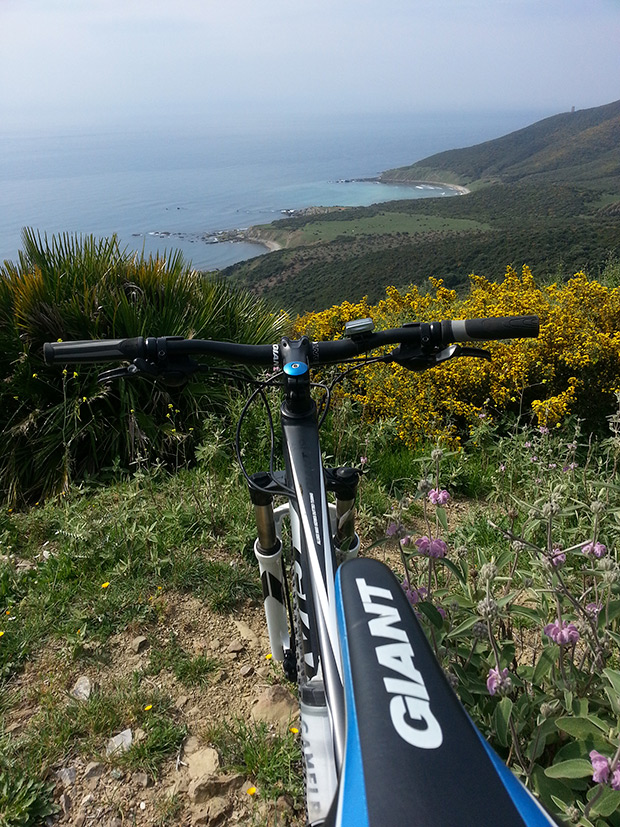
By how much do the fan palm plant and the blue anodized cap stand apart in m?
2.31

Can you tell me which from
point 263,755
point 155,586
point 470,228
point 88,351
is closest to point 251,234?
point 470,228

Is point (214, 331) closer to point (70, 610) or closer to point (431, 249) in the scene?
point (70, 610)

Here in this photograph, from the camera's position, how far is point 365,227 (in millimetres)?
54688

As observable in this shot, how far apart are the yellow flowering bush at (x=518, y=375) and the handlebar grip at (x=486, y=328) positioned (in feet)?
7.44

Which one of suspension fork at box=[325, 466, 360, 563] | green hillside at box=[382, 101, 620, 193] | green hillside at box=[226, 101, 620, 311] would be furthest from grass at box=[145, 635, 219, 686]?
green hillside at box=[382, 101, 620, 193]

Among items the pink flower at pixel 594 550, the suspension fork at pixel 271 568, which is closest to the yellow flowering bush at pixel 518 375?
the suspension fork at pixel 271 568

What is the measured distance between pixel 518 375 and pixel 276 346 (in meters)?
3.13

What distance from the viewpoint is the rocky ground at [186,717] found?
1.67m

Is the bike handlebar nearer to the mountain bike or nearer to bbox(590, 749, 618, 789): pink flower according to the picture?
the mountain bike

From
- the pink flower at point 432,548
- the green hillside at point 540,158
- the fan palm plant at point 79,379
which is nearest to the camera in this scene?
the pink flower at point 432,548

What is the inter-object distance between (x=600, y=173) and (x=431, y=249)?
2413 inches

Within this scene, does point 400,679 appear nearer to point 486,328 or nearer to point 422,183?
point 486,328

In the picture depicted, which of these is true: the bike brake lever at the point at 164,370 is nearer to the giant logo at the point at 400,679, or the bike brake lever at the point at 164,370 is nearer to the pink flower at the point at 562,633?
the giant logo at the point at 400,679

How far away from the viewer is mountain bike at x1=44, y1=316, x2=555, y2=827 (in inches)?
23.0
